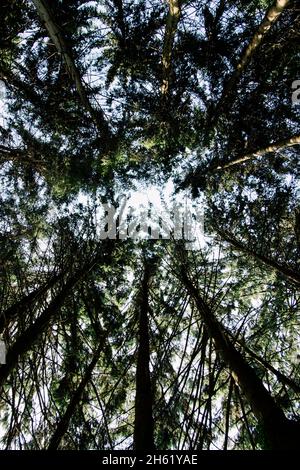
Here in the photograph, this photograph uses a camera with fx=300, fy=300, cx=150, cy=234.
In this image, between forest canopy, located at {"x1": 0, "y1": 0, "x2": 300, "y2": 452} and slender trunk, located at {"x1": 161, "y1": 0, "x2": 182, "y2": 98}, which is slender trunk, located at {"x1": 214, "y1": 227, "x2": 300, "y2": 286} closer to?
forest canopy, located at {"x1": 0, "y1": 0, "x2": 300, "y2": 452}

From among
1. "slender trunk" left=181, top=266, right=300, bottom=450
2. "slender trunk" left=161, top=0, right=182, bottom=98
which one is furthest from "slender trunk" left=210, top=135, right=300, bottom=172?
"slender trunk" left=181, top=266, right=300, bottom=450

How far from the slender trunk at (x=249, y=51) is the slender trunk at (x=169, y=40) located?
1703 mm

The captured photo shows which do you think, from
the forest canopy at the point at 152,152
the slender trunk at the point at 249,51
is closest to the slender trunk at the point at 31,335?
the forest canopy at the point at 152,152

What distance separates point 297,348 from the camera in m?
8.90

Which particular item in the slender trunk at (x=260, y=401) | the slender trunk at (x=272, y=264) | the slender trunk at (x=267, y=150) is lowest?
the slender trunk at (x=260, y=401)

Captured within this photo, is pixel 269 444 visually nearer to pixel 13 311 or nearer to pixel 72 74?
pixel 13 311

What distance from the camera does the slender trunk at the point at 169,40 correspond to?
5.96 metres

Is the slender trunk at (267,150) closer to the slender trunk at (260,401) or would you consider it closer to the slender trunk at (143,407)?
the slender trunk at (260,401)

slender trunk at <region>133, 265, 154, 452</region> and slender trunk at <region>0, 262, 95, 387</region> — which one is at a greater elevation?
slender trunk at <region>0, 262, 95, 387</region>

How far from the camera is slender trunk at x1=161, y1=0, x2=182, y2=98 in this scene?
5959 millimetres

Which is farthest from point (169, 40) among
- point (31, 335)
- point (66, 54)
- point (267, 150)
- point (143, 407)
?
point (143, 407)

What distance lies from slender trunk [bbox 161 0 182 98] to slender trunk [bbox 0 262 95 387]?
18.9ft

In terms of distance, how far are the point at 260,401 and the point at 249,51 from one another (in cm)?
759

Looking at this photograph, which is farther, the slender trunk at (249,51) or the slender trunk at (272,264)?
the slender trunk at (272,264)
